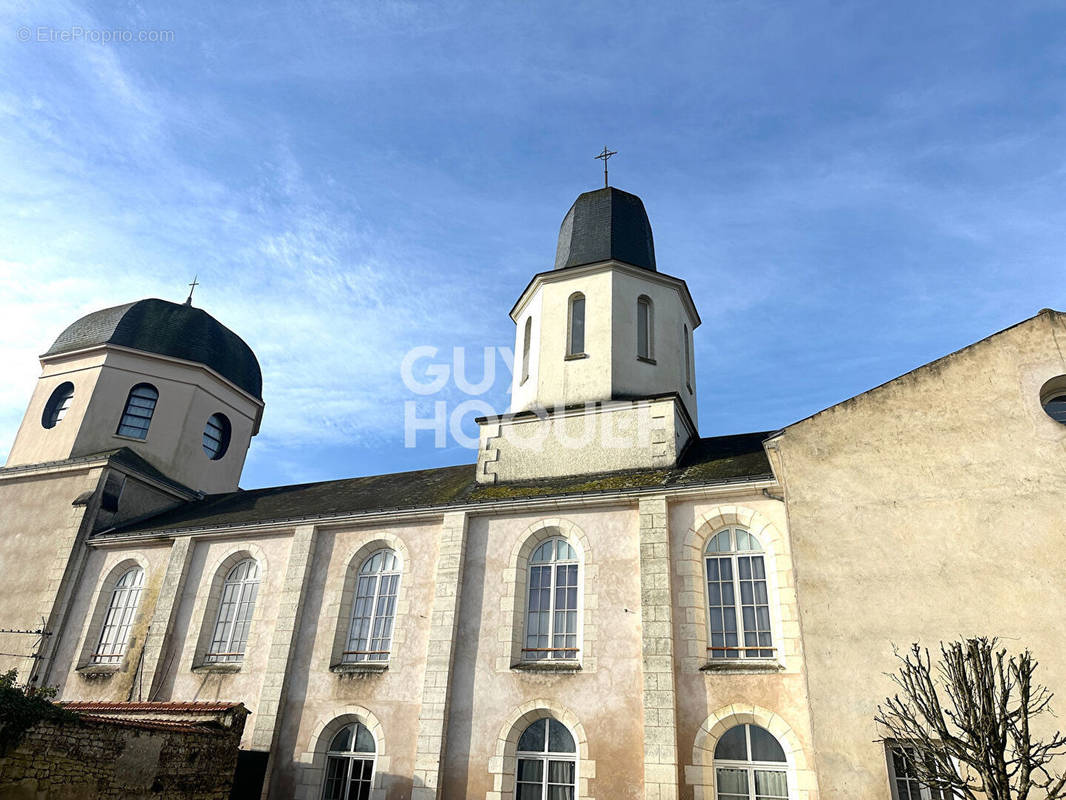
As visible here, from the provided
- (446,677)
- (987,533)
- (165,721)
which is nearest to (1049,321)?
(987,533)

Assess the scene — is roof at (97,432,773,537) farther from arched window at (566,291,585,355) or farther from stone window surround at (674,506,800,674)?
arched window at (566,291,585,355)

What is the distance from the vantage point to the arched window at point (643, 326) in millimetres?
17453

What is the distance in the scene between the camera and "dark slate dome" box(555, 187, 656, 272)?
1839 centimetres

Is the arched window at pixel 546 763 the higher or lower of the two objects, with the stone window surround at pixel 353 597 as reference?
lower

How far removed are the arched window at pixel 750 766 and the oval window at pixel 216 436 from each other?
1790 centimetres

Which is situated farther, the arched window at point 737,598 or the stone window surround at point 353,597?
the stone window surround at point 353,597

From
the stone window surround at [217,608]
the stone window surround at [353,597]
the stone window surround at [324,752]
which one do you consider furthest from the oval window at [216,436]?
the stone window surround at [324,752]

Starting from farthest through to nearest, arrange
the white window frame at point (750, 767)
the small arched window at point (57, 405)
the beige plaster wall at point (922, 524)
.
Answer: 1. the small arched window at point (57, 405)
2. the white window frame at point (750, 767)
3. the beige plaster wall at point (922, 524)

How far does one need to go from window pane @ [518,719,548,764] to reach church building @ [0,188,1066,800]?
0.13ft

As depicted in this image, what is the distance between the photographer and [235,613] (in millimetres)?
16250

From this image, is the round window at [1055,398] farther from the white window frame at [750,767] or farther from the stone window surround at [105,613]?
the stone window surround at [105,613]

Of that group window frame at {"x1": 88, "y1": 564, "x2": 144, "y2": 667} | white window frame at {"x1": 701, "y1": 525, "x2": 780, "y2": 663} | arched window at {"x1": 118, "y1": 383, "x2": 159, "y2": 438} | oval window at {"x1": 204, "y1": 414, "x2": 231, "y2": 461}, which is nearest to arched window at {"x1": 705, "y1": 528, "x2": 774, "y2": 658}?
white window frame at {"x1": 701, "y1": 525, "x2": 780, "y2": 663}

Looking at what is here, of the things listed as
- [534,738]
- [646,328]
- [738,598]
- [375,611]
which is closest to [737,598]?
[738,598]

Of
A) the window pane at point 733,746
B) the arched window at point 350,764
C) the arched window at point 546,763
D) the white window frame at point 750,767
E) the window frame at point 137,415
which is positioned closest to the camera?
the white window frame at point 750,767
